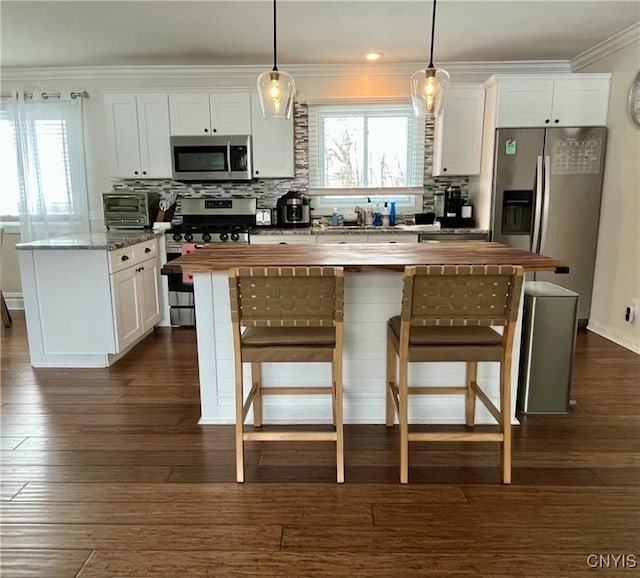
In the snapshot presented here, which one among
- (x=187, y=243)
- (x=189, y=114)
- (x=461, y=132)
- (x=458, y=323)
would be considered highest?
(x=189, y=114)

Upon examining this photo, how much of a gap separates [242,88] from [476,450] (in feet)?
12.0

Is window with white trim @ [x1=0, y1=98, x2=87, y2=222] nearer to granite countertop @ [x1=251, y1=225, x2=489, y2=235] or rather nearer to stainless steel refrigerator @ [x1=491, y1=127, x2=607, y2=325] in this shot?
granite countertop @ [x1=251, y1=225, x2=489, y2=235]

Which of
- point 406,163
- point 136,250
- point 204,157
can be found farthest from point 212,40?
point 406,163

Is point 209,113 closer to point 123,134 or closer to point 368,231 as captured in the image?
point 123,134

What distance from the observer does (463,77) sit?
178 inches

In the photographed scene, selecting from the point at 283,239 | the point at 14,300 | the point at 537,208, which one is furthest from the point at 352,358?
the point at 14,300

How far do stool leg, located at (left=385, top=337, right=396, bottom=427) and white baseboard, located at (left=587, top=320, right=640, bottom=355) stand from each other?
2330 millimetres

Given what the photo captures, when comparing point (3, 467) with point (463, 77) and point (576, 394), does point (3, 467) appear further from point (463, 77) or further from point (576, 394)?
point (463, 77)

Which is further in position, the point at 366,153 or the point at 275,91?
the point at 366,153

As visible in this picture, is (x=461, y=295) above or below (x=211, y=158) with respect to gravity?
below

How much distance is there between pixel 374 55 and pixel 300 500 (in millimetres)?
3811

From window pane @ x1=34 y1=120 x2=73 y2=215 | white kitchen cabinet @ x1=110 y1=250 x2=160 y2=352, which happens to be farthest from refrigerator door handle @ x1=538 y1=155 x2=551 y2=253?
window pane @ x1=34 y1=120 x2=73 y2=215

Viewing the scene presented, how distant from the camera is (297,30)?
351 centimetres

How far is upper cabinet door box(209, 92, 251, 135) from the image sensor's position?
4297 millimetres
